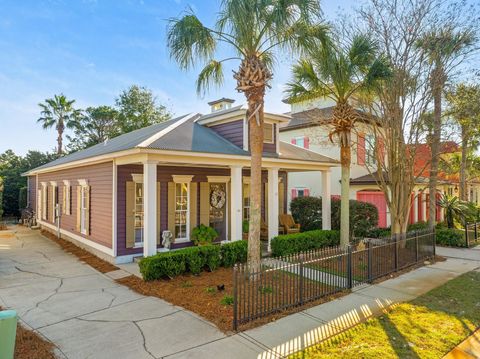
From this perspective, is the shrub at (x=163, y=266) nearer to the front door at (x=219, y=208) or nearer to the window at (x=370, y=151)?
the front door at (x=219, y=208)

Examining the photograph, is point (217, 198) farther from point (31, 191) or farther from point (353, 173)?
point (31, 191)

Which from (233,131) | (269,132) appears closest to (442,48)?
(269,132)

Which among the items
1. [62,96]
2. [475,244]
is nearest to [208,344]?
[475,244]

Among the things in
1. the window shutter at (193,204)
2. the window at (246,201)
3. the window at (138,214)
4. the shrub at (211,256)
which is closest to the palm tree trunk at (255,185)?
the shrub at (211,256)

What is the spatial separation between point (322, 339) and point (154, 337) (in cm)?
276

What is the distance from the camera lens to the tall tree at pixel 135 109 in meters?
32.8

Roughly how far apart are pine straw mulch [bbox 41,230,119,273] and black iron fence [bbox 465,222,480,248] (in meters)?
14.4

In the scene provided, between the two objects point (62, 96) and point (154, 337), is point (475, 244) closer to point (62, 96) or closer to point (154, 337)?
point (154, 337)

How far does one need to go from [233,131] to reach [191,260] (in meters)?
5.83

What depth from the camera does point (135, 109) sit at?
3288 centimetres

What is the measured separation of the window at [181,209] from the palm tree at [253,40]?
482 cm

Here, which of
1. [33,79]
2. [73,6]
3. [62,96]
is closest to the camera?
[73,6]

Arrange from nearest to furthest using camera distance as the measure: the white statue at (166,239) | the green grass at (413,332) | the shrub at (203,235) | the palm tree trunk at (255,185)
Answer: the green grass at (413,332) < the palm tree trunk at (255,185) < the white statue at (166,239) < the shrub at (203,235)

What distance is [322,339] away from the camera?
498 centimetres
